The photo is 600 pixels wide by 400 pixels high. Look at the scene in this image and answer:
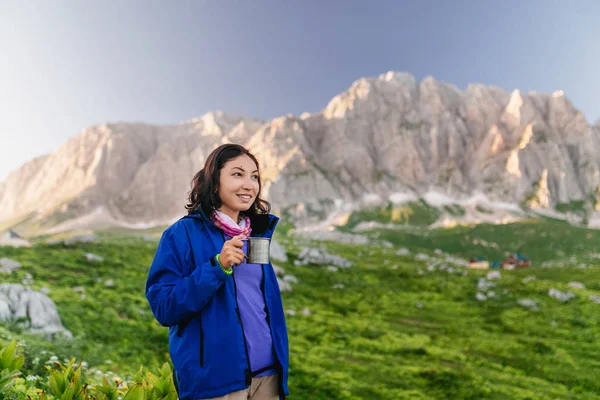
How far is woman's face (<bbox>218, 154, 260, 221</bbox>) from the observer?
162 inches

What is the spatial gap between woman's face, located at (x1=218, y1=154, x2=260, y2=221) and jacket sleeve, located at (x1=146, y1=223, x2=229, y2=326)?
0.69 metres

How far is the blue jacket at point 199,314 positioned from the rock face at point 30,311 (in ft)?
34.9

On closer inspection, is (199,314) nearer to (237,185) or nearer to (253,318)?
(253,318)

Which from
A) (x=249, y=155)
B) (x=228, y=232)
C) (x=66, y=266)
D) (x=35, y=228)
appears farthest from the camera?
(x=35, y=228)

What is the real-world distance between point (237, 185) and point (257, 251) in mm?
893

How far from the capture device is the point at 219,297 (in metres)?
3.73

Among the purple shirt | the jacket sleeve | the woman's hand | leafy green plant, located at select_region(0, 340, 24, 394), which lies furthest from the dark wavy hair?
leafy green plant, located at select_region(0, 340, 24, 394)

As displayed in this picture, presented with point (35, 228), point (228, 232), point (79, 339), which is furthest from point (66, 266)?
point (35, 228)

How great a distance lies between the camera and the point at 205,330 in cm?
360

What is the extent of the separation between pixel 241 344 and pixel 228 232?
48.8 inches

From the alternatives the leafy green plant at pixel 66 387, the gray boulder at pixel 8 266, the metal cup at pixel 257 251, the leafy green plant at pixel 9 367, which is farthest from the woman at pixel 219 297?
the gray boulder at pixel 8 266

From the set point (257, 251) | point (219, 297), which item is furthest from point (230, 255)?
point (219, 297)

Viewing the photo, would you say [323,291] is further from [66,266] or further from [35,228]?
[35,228]

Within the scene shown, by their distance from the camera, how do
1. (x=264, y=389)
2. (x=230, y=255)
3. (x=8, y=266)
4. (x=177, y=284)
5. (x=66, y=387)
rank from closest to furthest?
1. (x=230, y=255)
2. (x=177, y=284)
3. (x=264, y=389)
4. (x=66, y=387)
5. (x=8, y=266)
